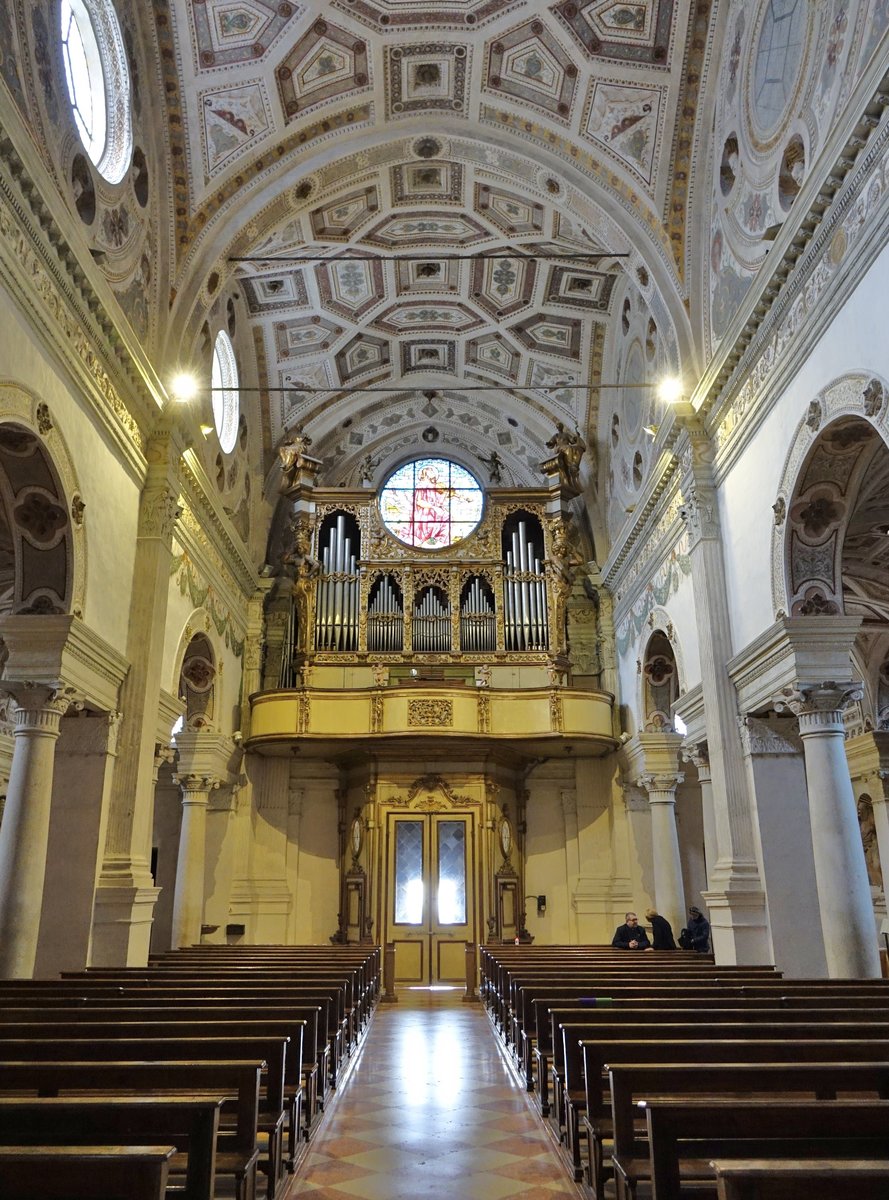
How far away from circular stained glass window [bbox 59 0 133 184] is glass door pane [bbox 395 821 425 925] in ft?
41.4

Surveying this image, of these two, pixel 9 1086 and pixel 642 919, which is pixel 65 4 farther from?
pixel 642 919

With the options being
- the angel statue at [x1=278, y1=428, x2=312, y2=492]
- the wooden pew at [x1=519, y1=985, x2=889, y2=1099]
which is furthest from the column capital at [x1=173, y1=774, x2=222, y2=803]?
the wooden pew at [x1=519, y1=985, x2=889, y2=1099]

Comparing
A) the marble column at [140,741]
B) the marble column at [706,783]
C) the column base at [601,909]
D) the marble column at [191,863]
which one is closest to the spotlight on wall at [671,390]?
the marble column at [706,783]

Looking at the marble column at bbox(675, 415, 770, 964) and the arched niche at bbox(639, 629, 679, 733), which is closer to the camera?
the marble column at bbox(675, 415, 770, 964)

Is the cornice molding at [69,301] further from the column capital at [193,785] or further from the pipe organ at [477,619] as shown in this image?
the pipe organ at [477,619]

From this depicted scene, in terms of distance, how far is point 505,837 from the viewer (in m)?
19.1

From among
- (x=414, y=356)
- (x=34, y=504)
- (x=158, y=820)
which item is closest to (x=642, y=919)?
(x=158, y=820)

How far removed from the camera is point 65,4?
33.4 feet

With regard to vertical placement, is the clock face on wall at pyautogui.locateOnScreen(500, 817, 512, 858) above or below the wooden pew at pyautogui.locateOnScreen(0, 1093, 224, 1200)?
above

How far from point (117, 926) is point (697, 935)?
8.90m

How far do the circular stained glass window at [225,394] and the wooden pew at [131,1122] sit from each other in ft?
47.5

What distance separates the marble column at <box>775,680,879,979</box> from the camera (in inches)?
365

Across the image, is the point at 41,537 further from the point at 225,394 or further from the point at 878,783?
the point at 878,783

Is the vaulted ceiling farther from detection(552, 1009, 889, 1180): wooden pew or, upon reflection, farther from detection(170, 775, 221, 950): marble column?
detection(552, 1009, 889, 1180): wooden pew
